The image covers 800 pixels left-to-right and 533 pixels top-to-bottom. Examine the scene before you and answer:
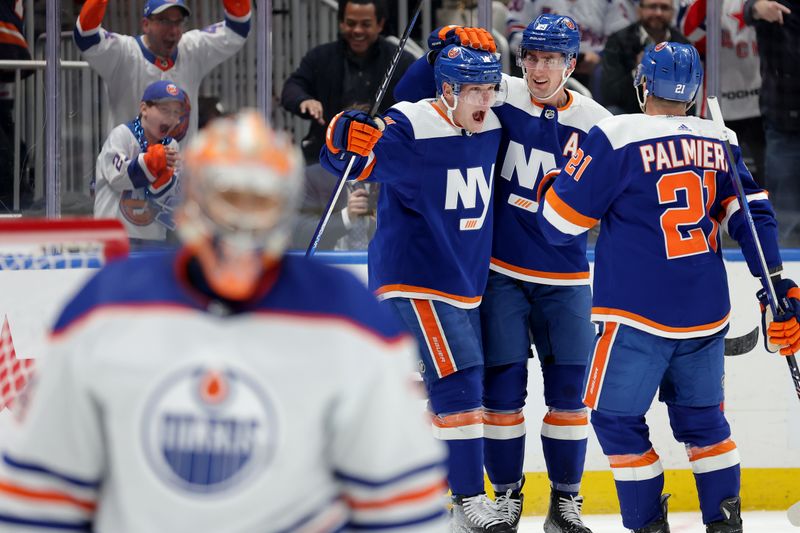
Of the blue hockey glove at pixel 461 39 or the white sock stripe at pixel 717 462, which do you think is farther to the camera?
the blue hockey glove at pixel 461 39

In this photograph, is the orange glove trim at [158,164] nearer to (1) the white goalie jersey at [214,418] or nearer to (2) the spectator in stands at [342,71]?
(2) the spectator in stands at [342,71]

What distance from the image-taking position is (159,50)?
13.6 ft

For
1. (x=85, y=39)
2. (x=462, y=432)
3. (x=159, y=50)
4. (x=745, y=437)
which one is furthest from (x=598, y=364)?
(x=85, y=39)

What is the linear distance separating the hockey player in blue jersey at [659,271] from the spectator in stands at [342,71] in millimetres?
1398

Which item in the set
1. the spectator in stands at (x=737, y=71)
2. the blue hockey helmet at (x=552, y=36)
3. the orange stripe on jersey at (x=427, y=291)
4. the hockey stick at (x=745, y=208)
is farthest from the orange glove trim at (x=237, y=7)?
the hockey stick at (x=745, y=208)

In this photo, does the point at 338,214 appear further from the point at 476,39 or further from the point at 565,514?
the point at 565,514

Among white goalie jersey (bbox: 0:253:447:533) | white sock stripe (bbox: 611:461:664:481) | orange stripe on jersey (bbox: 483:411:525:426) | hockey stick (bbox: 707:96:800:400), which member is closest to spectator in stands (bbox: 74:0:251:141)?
orange stripe on jersey (bbox: 483:411:525:426)

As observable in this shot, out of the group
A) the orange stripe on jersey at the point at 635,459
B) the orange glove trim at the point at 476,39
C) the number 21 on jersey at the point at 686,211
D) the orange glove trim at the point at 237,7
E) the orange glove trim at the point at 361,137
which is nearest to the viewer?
the number 21 on jersey at the point at 686,211

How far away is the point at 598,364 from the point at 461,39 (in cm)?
90

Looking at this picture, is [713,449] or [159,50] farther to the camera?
[159,50]

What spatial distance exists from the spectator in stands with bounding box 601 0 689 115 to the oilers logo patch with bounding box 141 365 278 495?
10.6 feet

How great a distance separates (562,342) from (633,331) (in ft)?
1.62

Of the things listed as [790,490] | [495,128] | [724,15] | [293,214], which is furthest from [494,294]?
[293,214]

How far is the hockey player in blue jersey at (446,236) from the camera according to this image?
Result: 10.5 ft
